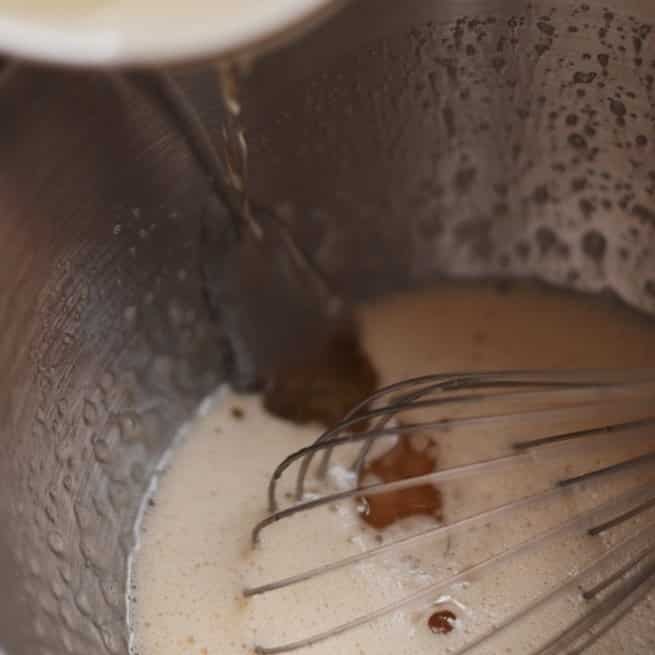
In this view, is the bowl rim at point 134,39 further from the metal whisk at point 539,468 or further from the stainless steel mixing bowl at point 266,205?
the metal whisk at point 539,468

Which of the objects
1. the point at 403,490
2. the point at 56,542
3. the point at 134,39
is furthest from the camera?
the point at 403,490

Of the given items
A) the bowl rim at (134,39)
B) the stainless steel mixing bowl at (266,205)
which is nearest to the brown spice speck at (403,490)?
the stainless steel mixing bowl at (266,205)

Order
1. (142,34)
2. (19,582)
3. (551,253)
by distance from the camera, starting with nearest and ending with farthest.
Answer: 1. (142,34)
2. (19,582)
3. (551,253)

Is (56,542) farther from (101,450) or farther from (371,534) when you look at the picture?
(371,534)

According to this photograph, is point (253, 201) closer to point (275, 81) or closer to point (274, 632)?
point (275, 81)

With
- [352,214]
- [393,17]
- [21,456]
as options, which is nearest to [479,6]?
[393,17]

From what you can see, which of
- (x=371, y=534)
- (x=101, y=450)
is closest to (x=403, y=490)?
(x=371, y=534)

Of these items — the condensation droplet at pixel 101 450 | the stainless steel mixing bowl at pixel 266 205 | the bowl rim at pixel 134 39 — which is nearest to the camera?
the bowl rim at pixel 134 39

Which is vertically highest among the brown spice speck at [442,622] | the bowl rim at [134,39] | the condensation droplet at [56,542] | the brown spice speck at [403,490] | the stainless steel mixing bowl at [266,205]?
the stainless steel mixing bowl at [266,205]
